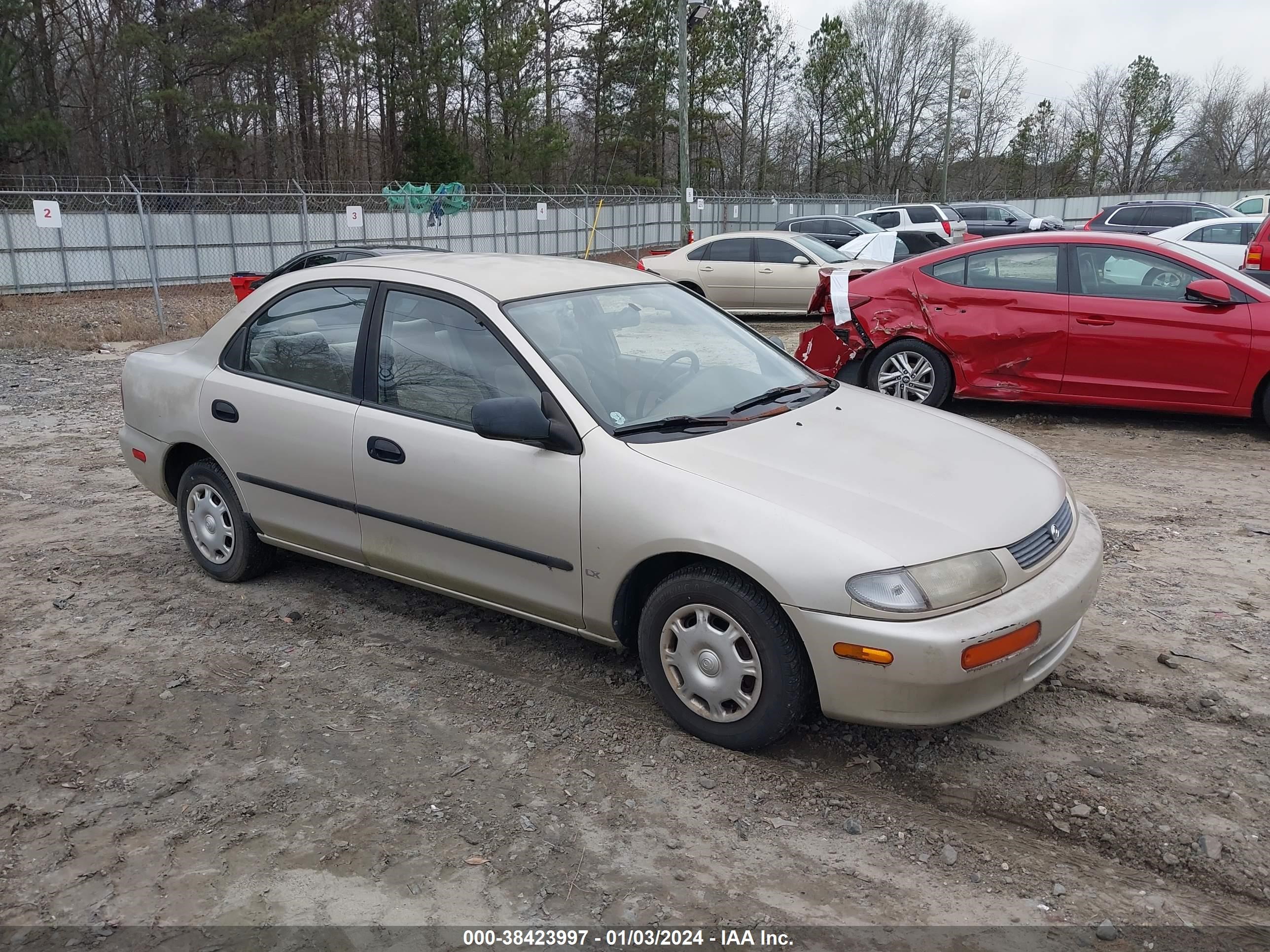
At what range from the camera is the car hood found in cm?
324

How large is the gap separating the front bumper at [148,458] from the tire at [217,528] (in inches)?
4.3

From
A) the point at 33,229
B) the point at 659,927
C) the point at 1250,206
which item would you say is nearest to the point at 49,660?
the point at 659,927

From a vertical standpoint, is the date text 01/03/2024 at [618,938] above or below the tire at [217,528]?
below

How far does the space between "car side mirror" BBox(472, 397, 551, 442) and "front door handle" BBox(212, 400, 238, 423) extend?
65.2 inches

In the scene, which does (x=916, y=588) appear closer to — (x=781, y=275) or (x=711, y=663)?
(x=711, y=663)

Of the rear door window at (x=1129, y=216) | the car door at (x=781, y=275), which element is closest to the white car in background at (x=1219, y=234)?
the car door at (x=781, y=275)

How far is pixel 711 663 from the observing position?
3436 millimetres

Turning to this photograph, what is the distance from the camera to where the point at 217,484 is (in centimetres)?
498

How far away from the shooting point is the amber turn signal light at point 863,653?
3.08 meters

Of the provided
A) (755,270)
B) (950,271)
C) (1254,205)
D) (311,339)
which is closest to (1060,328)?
(950,271)

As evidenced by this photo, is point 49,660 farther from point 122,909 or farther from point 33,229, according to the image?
point 33,229

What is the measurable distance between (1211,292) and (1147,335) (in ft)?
1.64

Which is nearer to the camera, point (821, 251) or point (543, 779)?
point (543, 779)

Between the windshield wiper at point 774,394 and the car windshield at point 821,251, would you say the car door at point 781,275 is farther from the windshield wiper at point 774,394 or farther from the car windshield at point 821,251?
the windshield wiper at point 774,394
